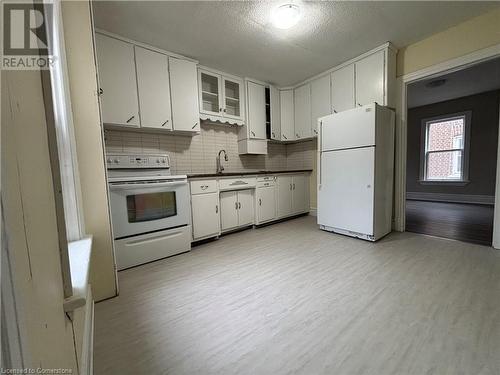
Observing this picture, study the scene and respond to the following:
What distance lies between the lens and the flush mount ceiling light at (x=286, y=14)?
1.92m

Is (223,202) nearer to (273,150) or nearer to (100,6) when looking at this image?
(273,150)

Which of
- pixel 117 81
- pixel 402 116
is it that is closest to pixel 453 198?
pixel 402 116

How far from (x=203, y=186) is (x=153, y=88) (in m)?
1.26

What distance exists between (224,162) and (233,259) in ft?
5.87

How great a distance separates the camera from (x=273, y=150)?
430 centimetres

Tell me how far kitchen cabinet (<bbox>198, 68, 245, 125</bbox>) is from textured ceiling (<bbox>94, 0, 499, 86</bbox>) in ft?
0.82

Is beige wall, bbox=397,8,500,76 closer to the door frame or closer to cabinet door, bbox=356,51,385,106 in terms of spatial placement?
the door frame

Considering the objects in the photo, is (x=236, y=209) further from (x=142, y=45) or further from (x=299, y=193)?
(x=142, y=45)

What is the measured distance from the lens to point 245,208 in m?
3.24

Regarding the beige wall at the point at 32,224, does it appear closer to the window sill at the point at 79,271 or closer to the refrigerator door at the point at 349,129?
the window sill at the point at 79,271

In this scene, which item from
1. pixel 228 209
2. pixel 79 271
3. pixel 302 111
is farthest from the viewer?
pixel 302 111

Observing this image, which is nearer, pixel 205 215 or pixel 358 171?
pixel 358 171

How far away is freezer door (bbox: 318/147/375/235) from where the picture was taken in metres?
2.54

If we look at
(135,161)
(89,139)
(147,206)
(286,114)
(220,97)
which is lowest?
(147,206)
